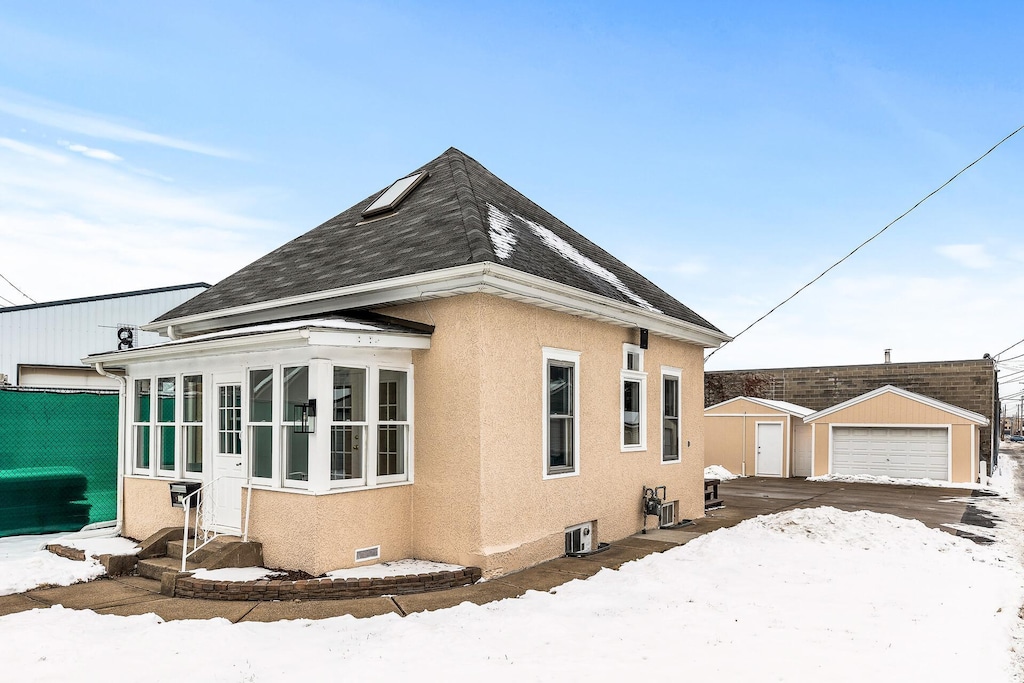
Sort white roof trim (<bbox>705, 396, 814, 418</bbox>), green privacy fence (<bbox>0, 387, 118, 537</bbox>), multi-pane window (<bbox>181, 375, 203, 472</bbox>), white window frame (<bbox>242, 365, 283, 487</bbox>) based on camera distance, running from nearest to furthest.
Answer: white window frame (<bbox>242, 365, 283, 487</bbox>) < multi-pane window (<bbox>181, 375, 203, 472</bbox>) < green privacy fence (<bbox>0, 387, 118, 537</bbox>) < white roof trim (<bbox>705, 396, 814, 418</bbox>)

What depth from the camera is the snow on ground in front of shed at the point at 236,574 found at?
22.6 ft

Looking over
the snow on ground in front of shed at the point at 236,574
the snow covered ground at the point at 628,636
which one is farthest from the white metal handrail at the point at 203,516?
the snow covered ground at the point at 628,636

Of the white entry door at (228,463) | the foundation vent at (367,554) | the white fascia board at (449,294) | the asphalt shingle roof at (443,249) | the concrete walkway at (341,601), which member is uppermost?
the asphalt shingle roof at (443,249)

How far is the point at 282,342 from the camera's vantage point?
24.2 ft

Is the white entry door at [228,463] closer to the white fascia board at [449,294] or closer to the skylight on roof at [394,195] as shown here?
the white fascia board at [449,294]

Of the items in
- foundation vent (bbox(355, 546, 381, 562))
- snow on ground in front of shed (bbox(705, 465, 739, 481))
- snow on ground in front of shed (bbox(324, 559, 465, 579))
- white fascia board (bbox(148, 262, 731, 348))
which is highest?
white fascia board (bbox(148, 262, 731, 348))

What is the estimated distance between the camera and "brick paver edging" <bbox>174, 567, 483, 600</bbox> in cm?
666

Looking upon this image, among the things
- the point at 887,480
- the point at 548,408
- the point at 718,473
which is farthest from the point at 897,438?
the point at 548,408

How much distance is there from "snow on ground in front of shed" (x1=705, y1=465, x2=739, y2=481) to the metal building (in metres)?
18.1

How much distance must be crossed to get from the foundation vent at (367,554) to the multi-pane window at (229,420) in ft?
6.51

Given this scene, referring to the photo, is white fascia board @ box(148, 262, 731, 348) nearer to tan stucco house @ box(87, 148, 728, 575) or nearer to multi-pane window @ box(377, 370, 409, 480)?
tan stucco house @ box(87, 148, 728, 575)

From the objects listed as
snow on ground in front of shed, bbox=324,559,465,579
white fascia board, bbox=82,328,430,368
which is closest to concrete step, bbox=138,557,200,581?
snow on ground in front of shed, bbox=324,559,465,579

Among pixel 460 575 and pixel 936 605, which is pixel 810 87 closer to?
pixel 936 605

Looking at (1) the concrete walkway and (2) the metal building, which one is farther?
(2) the metal building
